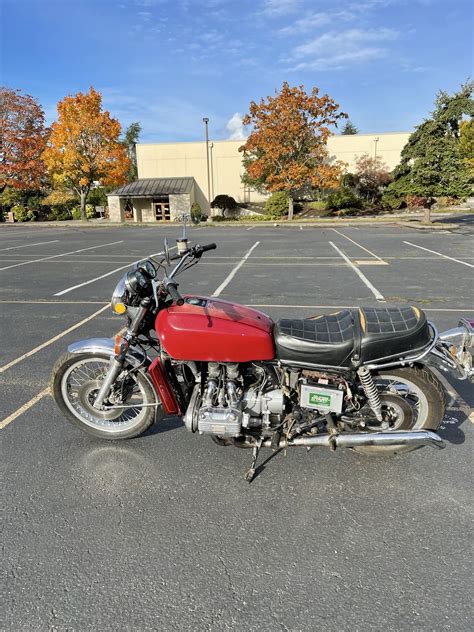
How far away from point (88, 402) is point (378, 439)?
2235mm

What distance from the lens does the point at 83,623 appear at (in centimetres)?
195

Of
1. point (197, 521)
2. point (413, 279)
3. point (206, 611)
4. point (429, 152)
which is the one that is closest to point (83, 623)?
point (206, 611)

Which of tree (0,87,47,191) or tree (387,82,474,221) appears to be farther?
tree (0,87,47,191)

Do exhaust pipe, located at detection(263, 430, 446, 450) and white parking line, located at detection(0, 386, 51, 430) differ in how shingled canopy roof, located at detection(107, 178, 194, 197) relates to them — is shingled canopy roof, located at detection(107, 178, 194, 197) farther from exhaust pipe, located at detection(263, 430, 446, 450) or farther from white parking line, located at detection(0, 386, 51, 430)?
exhaust pipe, located at detection(263, 430, 446, 450)

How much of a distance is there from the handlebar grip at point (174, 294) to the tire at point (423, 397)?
4.60ft

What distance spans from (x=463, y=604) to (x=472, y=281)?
8.42m

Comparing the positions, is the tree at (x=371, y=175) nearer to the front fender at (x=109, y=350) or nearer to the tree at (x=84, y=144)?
the tree at (x=84, y=144)

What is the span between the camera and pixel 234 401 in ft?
9.30

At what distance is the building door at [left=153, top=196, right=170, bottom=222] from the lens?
38750 millimetres

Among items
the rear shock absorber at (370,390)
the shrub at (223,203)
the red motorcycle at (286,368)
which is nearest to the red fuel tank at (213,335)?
the red motorcycle at (286,368)

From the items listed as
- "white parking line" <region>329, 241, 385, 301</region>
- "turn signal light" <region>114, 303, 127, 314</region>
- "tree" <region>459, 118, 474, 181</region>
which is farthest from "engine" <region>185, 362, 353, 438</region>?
"tree" <region>459, 118, 474, 181</region>

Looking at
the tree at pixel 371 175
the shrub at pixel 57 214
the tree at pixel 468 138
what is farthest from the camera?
the tree at pixel 468 138

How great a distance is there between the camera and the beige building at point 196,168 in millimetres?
38406

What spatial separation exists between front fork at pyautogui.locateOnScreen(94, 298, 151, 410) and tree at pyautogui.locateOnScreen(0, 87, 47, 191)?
40.2 metres
